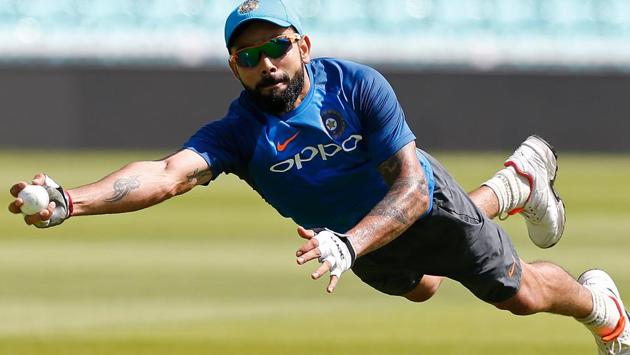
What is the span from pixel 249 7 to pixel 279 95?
0.45 metres

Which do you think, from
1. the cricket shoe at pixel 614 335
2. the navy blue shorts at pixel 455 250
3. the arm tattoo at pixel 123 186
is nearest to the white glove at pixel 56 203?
the arm tattoo at pixel 123 186

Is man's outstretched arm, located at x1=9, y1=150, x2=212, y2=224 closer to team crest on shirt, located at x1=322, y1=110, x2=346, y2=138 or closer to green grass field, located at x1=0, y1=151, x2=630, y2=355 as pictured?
team crest on shirt, located at x1=322, y1=110, x2=346, y2=138

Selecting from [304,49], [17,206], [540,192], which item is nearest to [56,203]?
[17,206]

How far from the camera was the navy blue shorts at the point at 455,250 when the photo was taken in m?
7.09

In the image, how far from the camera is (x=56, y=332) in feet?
29.9

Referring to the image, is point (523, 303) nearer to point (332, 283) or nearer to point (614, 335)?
point (614, 335)

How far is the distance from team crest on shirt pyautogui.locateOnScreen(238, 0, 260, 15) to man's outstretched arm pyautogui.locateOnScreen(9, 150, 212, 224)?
730mm

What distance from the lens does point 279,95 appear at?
659cm

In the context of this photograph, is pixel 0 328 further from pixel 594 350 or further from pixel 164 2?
pixel 164 2

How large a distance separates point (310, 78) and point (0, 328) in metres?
3.61

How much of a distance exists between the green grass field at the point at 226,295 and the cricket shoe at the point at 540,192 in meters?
0.72

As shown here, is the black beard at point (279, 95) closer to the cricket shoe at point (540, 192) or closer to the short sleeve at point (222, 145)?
the short sleeve at point (222, 145)

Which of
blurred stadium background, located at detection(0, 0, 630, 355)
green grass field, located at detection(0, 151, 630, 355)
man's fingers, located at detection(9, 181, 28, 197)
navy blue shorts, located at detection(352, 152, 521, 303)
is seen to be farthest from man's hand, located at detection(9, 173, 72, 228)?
blurred stadium background, located at detection(0, 0, 630, 355)

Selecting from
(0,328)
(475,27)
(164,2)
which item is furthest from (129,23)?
(0,328)
